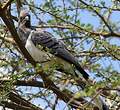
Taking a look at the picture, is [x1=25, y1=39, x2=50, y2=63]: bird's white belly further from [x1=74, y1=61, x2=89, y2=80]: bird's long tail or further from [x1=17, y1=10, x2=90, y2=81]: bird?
[x1=74, y1=61, x2=89, y2=80]: bird's long tail

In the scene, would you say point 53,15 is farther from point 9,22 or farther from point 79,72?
point 9,22

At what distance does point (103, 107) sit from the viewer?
3.53 metres

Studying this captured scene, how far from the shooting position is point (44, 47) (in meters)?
3.90

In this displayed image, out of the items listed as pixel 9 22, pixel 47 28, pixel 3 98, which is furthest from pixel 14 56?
pixel 9 22

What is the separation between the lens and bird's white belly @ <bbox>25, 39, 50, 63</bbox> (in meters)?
3.66

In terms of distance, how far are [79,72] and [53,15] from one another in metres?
0.53

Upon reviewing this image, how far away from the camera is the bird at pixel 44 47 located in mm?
3619

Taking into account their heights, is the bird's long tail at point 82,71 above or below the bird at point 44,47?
below

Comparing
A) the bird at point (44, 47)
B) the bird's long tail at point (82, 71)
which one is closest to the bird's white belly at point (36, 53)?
the bird at point (44, 47)

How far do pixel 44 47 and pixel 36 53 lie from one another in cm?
9

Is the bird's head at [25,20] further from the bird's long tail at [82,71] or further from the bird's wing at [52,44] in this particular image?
the bird's long tail at [82,71]

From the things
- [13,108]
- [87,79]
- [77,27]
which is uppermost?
[77,27]

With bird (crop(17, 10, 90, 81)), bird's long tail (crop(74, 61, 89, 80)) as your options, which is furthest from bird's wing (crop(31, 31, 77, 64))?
bird's long tail (crop(74, 61, 89, 80))

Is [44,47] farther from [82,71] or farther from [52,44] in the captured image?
[82,71]
